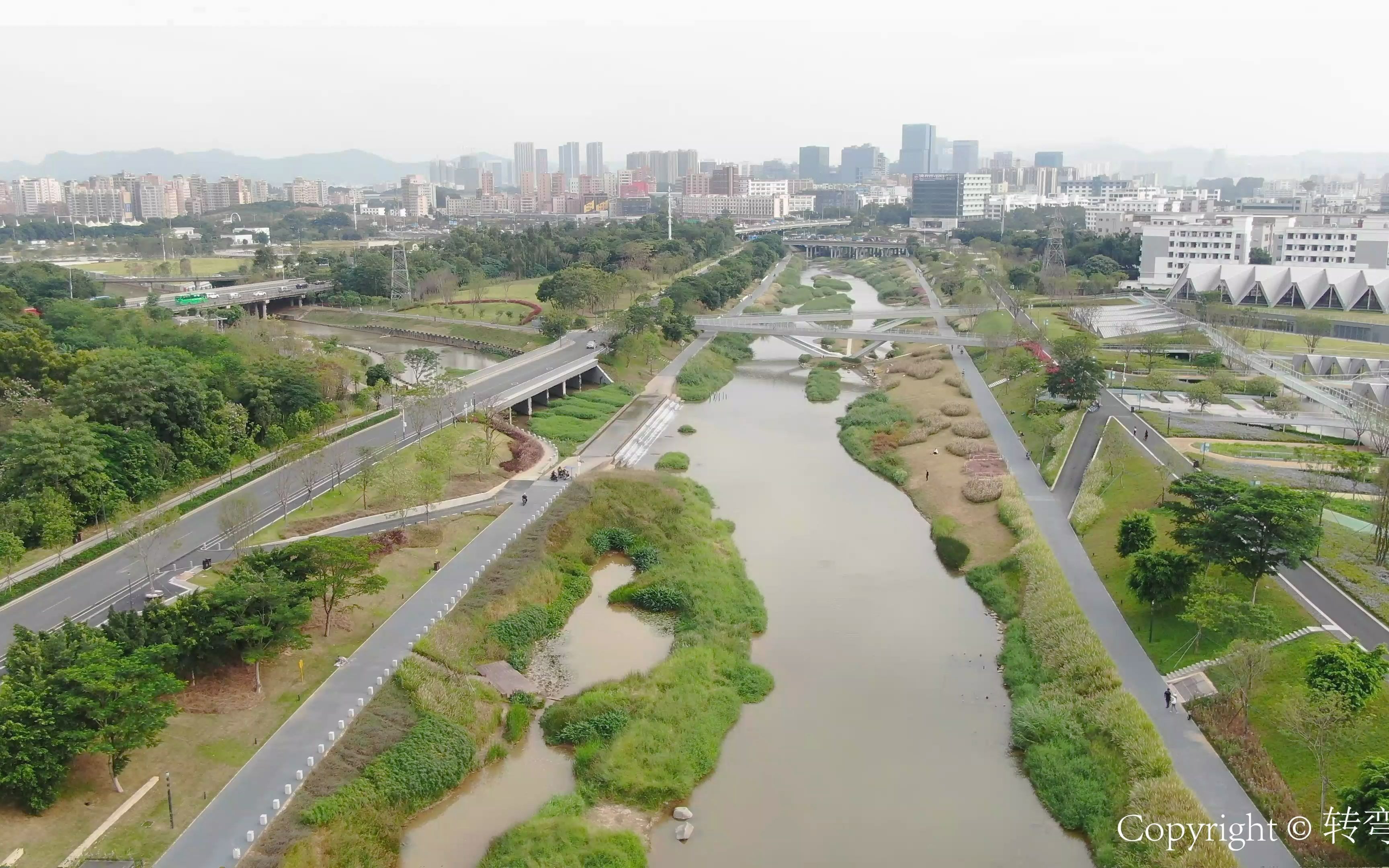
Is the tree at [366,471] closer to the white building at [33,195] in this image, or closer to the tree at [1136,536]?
the tree at [1136,536]

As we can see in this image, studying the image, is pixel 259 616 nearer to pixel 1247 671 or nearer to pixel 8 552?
pixel 8 552

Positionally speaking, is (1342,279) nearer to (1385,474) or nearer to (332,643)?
(1385,474)

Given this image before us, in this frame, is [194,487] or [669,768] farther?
[194,487]

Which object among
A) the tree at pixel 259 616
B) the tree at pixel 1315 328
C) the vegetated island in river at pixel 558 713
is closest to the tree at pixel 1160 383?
the tree at pixel 1315 328

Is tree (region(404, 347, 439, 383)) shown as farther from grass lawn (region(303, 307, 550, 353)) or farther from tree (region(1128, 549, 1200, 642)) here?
tree (region(1128, 549, 1200, 642))

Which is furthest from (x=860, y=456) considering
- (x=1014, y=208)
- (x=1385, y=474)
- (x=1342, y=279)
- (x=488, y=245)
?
(x=1014, y=208)

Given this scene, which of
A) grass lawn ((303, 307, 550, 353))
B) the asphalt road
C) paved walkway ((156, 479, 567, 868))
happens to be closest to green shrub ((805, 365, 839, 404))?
grass lawn ((303, 307, 550, 353))
